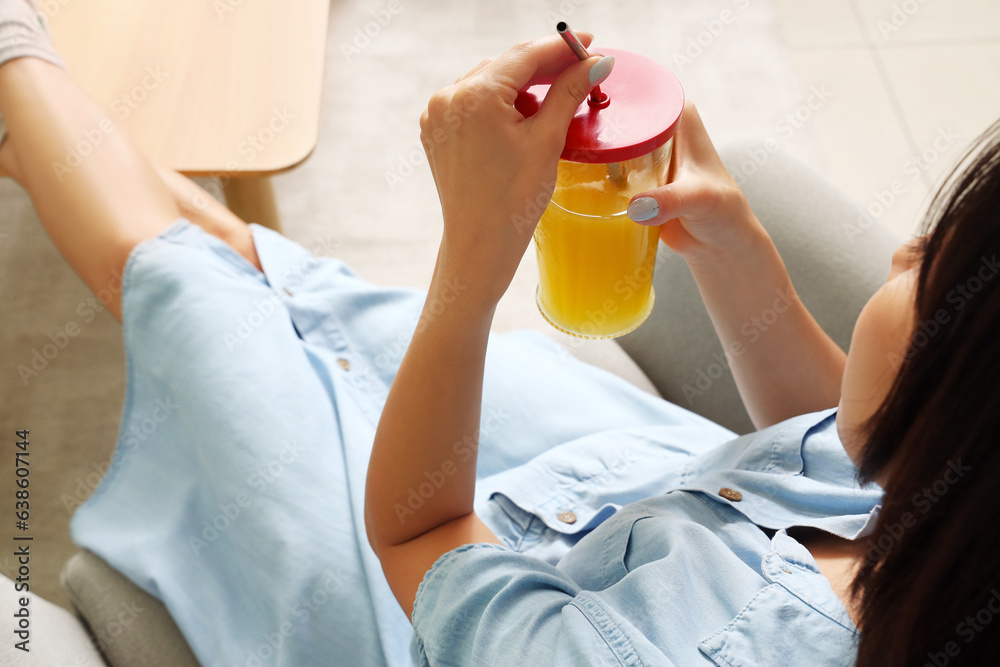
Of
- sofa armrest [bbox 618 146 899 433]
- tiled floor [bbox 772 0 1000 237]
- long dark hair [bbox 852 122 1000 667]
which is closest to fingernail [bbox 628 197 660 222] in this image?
long dark hair [bbox 852 122 1000 667]

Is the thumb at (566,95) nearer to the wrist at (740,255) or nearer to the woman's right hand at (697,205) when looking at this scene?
the woman's right hand at (697,205)

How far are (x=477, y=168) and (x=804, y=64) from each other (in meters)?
2.21

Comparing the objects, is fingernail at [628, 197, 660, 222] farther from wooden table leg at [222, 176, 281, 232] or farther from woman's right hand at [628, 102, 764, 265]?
wooden table leg at [222, 176, 281, 232]

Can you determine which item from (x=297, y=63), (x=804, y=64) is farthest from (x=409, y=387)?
(x=804, y=64)

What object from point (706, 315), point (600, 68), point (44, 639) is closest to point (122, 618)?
point (44, 639)

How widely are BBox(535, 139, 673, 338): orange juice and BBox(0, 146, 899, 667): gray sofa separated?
288mm

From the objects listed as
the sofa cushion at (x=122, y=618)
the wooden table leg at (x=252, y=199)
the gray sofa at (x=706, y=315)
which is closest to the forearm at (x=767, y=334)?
the gray sofa at (x=706, y=315)

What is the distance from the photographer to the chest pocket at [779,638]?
0.62 metres

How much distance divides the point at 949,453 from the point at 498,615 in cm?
37

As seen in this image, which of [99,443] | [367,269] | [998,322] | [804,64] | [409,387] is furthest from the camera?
[804,64]

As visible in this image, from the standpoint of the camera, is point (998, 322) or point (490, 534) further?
point (490, 534)

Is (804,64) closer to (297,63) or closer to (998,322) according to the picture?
(297,63)

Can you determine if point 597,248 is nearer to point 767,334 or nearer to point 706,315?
point 767,334

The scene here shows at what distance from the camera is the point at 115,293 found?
101cm
